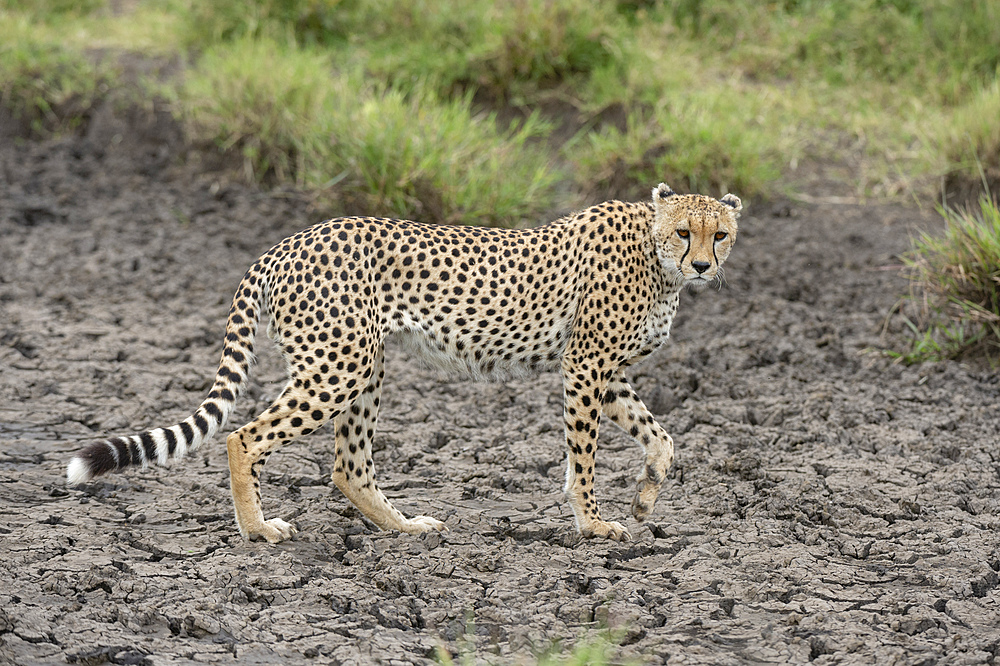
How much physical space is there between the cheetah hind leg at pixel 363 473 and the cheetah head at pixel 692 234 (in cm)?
114

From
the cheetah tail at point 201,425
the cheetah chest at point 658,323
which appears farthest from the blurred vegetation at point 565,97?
the cheetah tail at point 201,425

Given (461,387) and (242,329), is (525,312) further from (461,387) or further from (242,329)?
(461,387)

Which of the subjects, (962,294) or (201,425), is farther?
(962,294)

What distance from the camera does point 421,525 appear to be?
3.94m

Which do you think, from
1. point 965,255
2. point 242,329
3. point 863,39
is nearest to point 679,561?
point 242,329

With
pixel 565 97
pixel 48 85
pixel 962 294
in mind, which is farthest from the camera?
pixel 48 85

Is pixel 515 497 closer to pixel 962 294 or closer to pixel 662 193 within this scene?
pixel 662 193

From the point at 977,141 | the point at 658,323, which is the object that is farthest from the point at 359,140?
the point at 977,141

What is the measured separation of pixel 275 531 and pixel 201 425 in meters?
0.48

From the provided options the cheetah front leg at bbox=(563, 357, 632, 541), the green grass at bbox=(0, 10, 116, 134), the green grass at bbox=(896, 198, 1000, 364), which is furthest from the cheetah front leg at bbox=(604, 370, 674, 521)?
the green grass at bbox=(0, 10, 116, 134)

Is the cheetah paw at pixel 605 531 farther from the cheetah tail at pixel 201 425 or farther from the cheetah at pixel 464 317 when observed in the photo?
the cheetah tail at pixel 201 425

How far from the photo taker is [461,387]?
559 centimetres

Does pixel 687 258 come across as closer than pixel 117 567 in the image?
No

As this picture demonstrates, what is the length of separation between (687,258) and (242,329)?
1616mm
